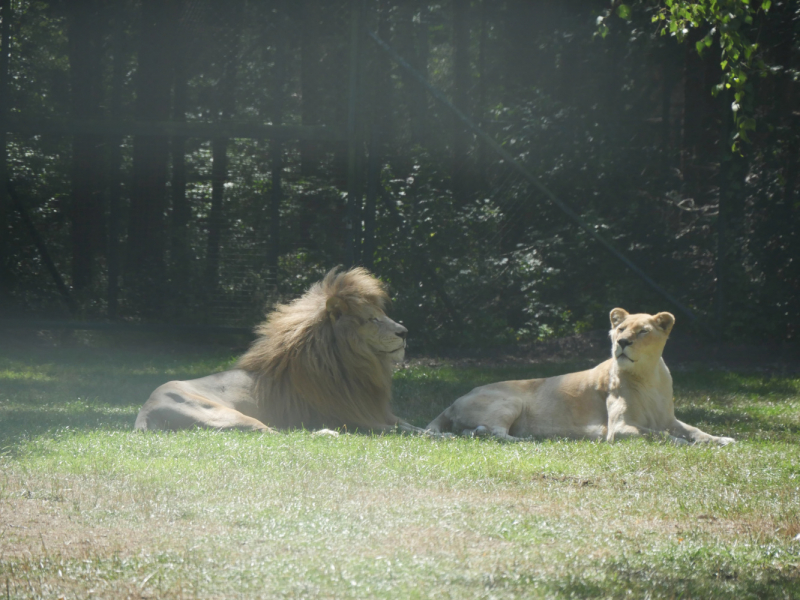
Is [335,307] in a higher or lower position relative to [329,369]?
higher

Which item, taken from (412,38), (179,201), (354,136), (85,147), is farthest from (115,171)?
(412,38)

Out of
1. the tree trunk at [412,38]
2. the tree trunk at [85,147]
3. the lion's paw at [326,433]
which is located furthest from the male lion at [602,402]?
the tree trunk at [412,38]

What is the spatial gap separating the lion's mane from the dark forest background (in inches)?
159

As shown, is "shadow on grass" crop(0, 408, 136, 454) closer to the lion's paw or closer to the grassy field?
the grassy field

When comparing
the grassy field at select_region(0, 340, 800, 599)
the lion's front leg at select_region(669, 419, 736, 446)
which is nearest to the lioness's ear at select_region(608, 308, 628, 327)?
the lion's front leg at select_region(669, 419, 736, 446)

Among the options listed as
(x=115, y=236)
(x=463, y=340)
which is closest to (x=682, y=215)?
(x=463, y=340)

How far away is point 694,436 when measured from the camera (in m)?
6.45

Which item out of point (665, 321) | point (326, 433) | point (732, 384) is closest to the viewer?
point (326, 433)

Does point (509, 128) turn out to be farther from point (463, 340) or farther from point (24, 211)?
point (24, 211)

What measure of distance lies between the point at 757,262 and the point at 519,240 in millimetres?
3067

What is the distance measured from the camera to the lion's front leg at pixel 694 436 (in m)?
6.29

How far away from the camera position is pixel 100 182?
39.5 feet

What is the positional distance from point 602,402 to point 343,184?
18.2 ft

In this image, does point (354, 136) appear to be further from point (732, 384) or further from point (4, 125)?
point (732, 384)
